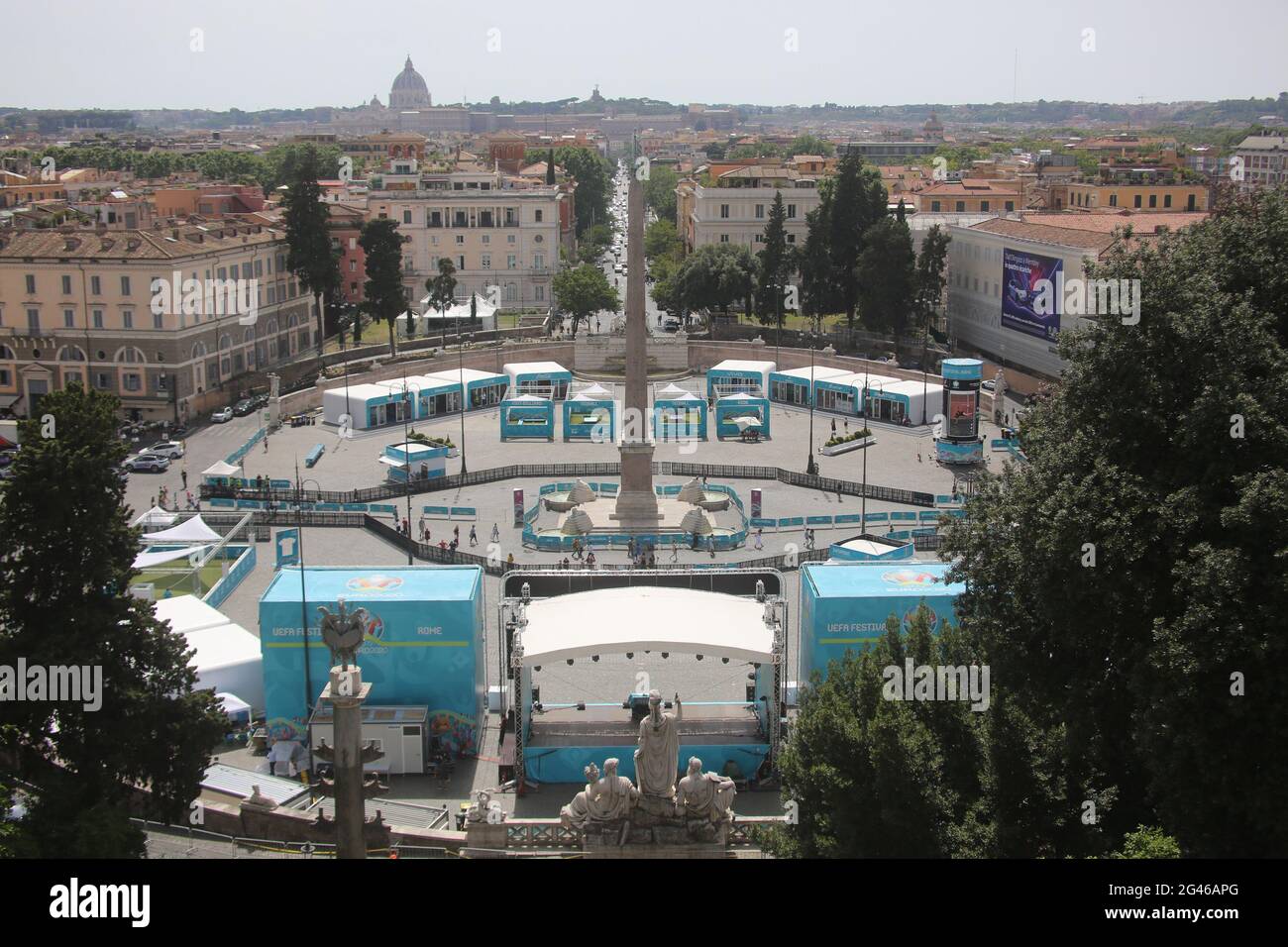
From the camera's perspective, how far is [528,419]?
160 feet

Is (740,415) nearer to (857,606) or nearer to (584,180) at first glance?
(857,606)

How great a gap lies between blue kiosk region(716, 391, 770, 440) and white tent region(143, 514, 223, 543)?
805 inches

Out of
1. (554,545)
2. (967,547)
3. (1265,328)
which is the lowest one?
(554,545)

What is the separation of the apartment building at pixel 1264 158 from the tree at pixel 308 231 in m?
83.7

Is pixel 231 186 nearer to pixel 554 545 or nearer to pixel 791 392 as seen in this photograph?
pixel 791 392

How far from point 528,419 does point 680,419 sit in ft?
17.2

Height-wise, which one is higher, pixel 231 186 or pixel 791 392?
pixel 231 186

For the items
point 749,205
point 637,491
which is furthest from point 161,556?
point 749,205

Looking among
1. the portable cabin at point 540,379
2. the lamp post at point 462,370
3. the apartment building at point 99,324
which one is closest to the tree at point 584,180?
the lamp post at point 462,370

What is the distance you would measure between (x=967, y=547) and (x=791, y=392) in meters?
37.3

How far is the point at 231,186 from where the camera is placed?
248 feet
